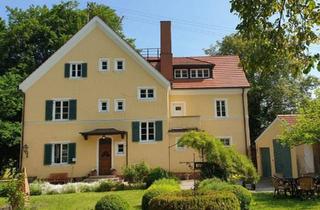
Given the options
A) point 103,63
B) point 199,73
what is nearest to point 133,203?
point 103,63

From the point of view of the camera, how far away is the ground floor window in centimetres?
2859

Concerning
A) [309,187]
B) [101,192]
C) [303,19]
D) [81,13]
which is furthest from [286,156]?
[81,13]

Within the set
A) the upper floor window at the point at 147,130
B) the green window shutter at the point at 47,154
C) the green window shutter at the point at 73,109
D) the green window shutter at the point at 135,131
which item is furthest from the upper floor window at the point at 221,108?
the green window shutter at the point at 47,154

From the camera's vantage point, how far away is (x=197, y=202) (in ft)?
34.2

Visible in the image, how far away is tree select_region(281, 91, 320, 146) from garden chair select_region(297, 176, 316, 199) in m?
1.99

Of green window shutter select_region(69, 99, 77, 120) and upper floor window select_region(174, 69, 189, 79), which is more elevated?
upper floor window select_region(174, 69, 189, 79)

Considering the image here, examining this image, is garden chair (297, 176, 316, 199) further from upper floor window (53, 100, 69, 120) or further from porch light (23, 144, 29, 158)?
porch light (23, 144, 29, 158)

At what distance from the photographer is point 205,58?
117 ft

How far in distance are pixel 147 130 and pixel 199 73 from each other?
7115mm

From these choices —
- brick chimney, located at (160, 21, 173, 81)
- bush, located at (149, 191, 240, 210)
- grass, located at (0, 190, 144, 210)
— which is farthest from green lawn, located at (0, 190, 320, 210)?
brick chimney, located at (160, 21, 173, 81)

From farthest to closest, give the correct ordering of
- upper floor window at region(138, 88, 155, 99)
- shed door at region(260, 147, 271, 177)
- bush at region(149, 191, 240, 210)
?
upper floor window at region(138, 88, 155, 99)
shed door at region(260, 147, 271, 177)
bush at region(149, 191, 240, 210)

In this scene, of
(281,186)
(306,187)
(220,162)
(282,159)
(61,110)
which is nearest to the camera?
(306,187)

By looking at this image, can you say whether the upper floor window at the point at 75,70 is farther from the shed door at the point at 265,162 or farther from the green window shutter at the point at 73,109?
the shed door at the point at 265,162

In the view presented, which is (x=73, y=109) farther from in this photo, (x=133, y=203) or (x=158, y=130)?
(x=133, y=203)
